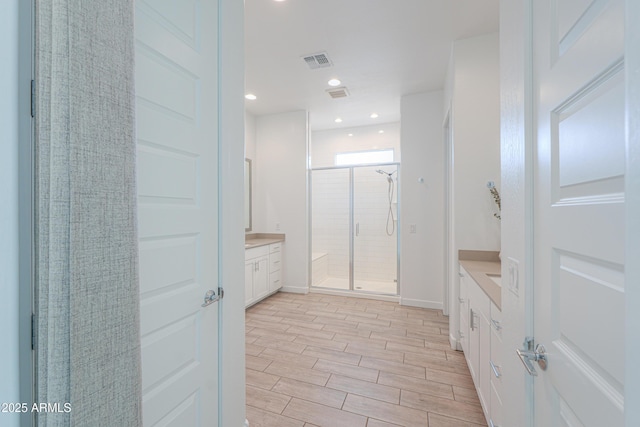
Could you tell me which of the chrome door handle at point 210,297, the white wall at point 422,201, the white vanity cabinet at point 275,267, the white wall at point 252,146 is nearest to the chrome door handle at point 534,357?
the chrome door handle at point 210,297

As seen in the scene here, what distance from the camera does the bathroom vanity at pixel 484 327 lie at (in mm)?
1407

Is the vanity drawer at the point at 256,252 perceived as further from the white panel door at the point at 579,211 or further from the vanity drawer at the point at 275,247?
the white panel door at the point at 579,211

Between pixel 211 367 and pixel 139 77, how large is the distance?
127 centimetres

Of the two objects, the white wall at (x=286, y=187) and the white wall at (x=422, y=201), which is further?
the white wall at (x=286, y=187)

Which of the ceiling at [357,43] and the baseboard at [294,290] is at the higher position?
the ceiling at [357,43]

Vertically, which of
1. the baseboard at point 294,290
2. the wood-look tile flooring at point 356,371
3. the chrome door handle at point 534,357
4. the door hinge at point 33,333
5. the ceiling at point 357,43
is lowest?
the wood-look tile flooring at point 356,371

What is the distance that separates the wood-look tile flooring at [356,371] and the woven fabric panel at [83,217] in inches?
54.5

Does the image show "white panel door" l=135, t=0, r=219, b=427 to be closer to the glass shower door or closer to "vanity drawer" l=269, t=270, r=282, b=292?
"vanity drawer" l=269, t=270, r=282, b=292

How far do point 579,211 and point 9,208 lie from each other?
132cm

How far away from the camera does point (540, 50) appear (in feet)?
2.70

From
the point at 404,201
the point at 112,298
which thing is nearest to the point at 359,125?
the point at 404,201

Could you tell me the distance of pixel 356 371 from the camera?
2.21 m

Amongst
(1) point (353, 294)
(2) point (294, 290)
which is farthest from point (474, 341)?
(2) point (294, 290)

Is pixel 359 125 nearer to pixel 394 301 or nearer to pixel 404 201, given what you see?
pixel 404 201
